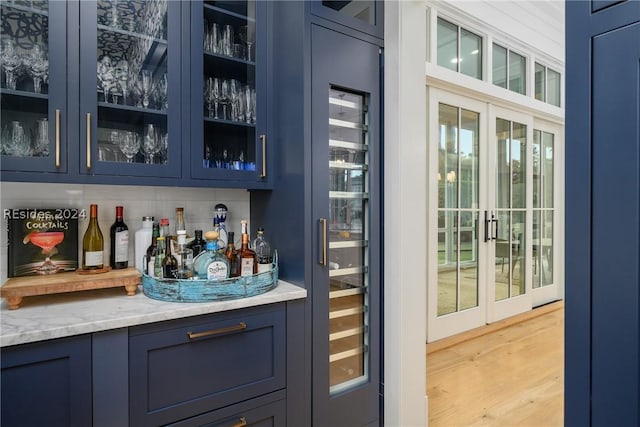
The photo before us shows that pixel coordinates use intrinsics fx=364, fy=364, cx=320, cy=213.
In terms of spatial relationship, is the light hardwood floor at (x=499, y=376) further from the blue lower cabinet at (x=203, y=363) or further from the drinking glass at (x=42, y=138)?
the drinking glass at (x=42, y=138)

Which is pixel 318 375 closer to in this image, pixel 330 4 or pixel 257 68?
pixel 257 68

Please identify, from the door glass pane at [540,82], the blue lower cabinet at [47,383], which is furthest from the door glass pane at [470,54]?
the blue lower cabinet at [47,383]

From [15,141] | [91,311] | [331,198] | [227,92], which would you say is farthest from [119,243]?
[331,198]

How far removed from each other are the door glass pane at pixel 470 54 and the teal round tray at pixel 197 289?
292cm

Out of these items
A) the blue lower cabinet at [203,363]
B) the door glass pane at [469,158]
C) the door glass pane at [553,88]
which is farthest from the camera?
the door glass pane at [553,88]

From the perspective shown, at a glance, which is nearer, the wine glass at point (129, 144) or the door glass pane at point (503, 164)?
the wine glass at point (129, 144)

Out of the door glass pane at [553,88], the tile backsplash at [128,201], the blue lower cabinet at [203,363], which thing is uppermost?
the door glass pane at [553,88]

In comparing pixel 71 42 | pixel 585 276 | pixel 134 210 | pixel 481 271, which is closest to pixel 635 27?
Answer: pixel 585 276

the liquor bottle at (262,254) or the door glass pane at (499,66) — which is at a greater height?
the door glass pane at (499,66)

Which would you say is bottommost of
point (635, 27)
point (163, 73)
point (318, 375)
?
point (318, 375)

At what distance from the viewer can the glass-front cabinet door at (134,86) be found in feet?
4.87

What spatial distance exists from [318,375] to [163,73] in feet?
5.10

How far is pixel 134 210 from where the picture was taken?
1837 mm

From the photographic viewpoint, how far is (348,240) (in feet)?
6.25
